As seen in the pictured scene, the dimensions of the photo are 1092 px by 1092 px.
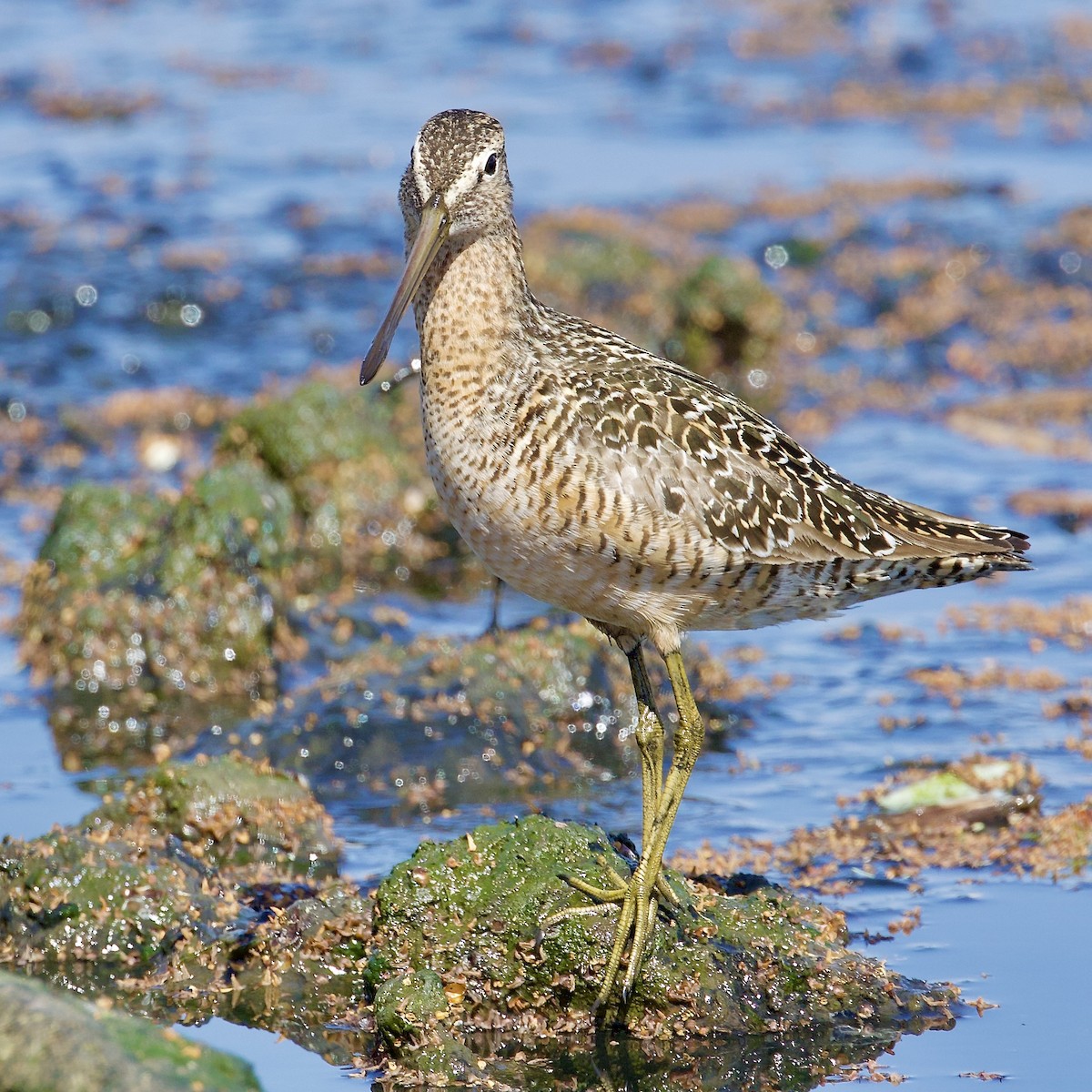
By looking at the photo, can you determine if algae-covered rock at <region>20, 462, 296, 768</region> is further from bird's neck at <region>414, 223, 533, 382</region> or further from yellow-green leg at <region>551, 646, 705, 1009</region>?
bird's neck at <region>414, 223, 533, 382</region>

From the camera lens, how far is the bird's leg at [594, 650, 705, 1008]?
5.29 metres

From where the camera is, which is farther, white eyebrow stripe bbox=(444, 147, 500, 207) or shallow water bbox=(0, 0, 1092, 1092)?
shallow water bbox=(0, 0, 1092, 1092)

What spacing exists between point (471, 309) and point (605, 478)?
2.24 ft

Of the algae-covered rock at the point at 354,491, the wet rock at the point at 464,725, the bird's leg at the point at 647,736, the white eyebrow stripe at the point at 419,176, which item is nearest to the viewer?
the white eyebrow stripe at the point at 419,176

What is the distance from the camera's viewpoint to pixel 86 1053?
393 centimetres

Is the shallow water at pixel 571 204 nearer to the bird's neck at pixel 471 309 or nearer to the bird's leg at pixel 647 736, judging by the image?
the bird's leg at pixel 647 736

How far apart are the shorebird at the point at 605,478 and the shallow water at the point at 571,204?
1164mm

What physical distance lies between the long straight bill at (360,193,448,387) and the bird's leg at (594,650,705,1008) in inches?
50.6

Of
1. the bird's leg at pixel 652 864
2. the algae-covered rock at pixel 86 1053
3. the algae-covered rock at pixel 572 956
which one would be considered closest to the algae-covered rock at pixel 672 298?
the bird's leg at pixel 652 864

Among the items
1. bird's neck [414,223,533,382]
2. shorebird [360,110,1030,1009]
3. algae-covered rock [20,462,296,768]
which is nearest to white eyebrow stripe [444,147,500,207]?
shorebird [360,110,1030,1009]

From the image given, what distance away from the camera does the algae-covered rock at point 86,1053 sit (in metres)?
3.91

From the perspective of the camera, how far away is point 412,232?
5.59 meters

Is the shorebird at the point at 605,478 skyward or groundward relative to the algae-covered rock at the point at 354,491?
skyward

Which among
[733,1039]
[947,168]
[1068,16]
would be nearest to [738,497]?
[733,1039]
